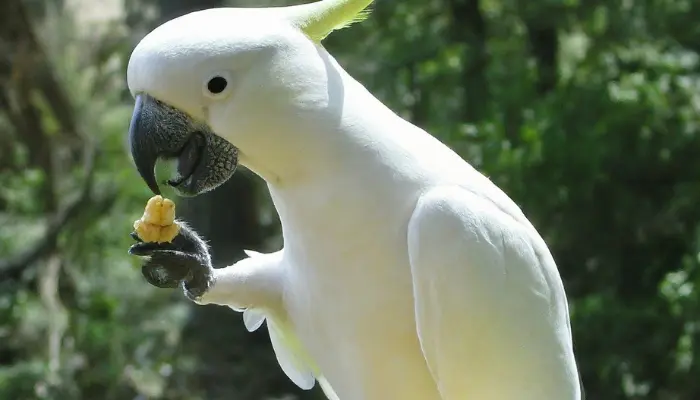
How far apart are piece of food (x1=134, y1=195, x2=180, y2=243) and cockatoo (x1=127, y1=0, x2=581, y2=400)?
18mm

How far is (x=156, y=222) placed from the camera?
1.02 meters

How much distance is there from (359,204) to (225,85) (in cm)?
20

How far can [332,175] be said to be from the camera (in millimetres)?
924

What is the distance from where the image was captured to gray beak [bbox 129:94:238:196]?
907 millimetres

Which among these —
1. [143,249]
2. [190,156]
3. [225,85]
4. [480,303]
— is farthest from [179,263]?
[480,303]

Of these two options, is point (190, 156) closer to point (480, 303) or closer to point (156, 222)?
point (156, 222)

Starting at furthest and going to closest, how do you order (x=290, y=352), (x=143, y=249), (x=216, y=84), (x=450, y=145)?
(x=450, y=145), (x=290, y=352), (x=143, y=249), (x=216, y=84)

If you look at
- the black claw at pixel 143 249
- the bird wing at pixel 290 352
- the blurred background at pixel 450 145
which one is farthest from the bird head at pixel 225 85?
the blurred background at pixel 450 145

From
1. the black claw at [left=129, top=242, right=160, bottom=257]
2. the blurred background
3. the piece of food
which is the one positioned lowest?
the blurred background

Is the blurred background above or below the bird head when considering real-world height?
below

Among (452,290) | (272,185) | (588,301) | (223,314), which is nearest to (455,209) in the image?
(452,290)

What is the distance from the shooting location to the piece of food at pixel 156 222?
1007mm

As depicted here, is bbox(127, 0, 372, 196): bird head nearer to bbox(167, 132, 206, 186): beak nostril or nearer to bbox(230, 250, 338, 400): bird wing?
bbox(167, 132, 206, 186): beak nostril

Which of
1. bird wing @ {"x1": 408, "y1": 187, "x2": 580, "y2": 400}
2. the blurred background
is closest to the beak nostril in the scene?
bird wing @ {"x1": 408, "y1": 187, "x2": 580, "y2": 400}
